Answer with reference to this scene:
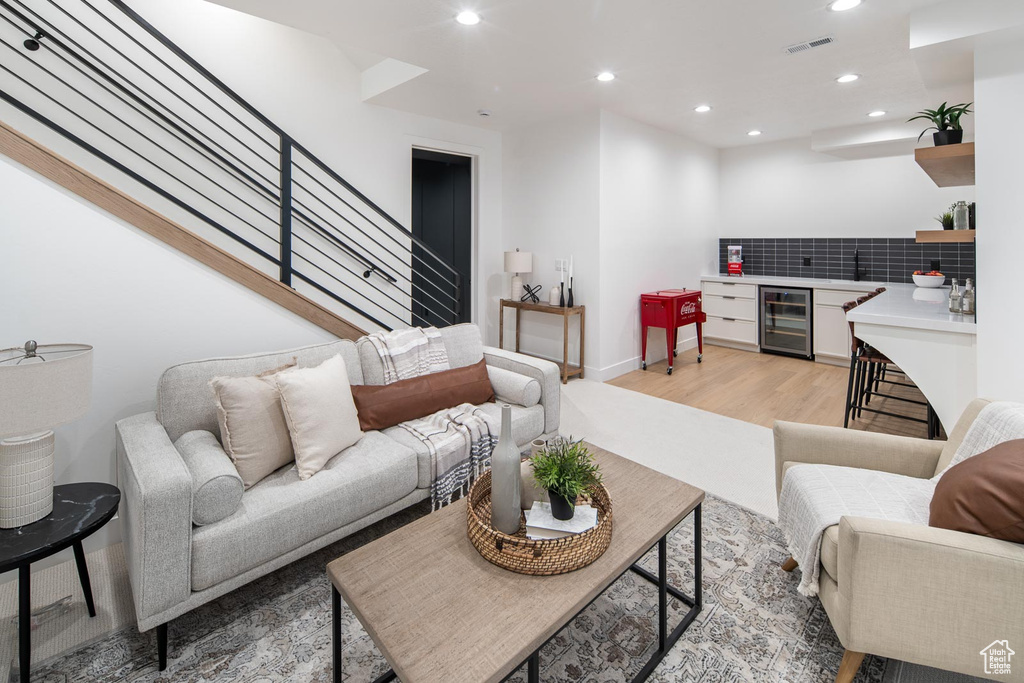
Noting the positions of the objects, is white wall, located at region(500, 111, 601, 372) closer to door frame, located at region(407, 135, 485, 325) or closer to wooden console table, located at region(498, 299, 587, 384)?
wooden console table, located at region(498, 299, 587, 384)

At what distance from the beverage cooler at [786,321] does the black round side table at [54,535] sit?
6113 mm

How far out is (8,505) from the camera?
1561mm

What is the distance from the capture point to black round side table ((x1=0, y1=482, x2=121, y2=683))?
145 centimetres

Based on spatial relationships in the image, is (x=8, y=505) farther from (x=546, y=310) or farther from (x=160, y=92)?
(x=546, y=310)

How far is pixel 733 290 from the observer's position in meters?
6.15

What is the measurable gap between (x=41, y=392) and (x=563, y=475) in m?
1.59

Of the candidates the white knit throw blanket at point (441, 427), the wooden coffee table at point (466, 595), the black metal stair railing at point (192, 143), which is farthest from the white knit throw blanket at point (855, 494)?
the black metal stair railing at point (192, 143)

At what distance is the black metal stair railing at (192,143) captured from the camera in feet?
9.04

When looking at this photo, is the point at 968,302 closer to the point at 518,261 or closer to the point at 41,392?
the point at 518,261

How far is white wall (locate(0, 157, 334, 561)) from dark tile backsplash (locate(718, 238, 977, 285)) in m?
6.02

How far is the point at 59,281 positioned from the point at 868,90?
5543mm

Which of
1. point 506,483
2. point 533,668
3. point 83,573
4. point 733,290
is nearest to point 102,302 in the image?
point 83,573

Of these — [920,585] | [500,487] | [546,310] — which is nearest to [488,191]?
[546,310]

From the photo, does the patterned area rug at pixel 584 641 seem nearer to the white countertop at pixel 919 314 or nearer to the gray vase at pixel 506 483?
the gray vase at pixel 506 483
